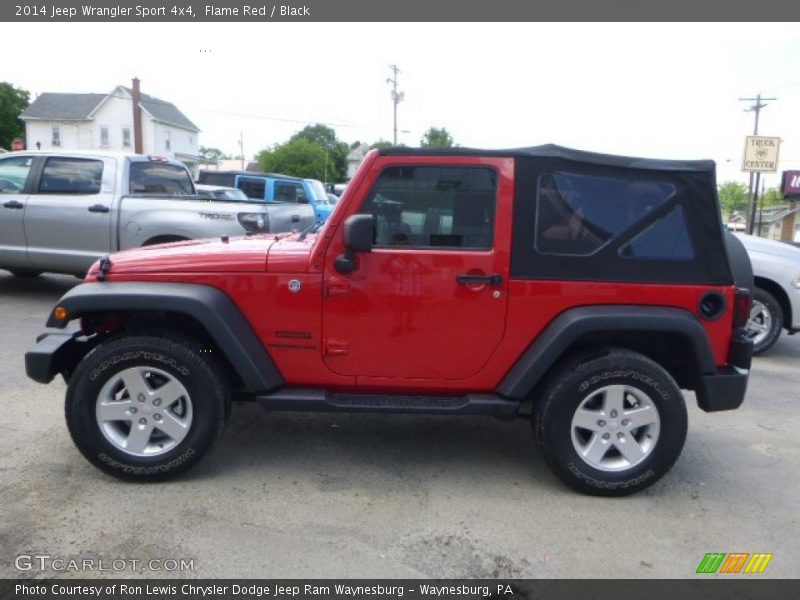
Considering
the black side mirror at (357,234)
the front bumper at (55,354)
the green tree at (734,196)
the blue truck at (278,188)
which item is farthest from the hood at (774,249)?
the green tree at (734,196)

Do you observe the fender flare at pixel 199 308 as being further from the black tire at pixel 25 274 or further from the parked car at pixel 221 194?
the black tire at pixel 25 274

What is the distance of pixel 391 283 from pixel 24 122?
61.0 meters

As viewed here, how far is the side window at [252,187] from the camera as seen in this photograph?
16328mm

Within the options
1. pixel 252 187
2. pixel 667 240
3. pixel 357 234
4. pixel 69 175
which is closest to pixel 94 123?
pixel 252 187

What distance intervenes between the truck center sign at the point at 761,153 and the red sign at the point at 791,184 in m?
4.83

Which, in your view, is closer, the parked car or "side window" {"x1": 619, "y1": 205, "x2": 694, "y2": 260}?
"side window" {"x1": 619, "y1": 205, "x2": 694, "y2": 260}

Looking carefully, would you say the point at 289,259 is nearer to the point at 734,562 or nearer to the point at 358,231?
the point at 358,231

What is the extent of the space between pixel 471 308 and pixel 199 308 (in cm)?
147

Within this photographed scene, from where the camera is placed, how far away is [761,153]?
81.6 ft

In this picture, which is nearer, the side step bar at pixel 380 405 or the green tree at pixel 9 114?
the side step bar at pixel 380 405

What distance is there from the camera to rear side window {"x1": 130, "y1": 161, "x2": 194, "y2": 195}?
809 centimetres

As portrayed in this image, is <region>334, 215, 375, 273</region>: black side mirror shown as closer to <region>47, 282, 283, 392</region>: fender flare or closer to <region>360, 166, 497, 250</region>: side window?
<region>360, 166, 497, 250</region>: side window

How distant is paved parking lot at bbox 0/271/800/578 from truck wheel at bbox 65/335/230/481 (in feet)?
0.55

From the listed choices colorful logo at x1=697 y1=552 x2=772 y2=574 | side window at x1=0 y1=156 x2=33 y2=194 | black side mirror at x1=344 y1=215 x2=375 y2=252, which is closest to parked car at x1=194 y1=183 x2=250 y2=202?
side window at x1=0 y1=156 x2=33 y2=194
